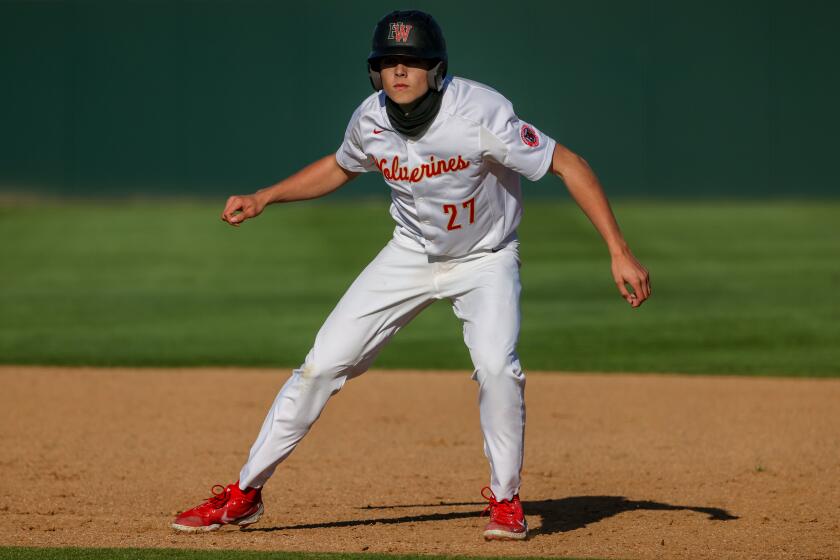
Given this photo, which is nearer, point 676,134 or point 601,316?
point 601,316

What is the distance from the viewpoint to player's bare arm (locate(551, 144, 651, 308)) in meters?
4.50

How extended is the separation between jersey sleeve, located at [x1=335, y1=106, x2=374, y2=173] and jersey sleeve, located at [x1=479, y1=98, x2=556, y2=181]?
55 cm

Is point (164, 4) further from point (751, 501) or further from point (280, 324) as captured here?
point (751, 501)

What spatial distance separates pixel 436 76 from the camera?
4.64 metres

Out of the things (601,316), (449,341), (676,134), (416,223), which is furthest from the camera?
(676,134)

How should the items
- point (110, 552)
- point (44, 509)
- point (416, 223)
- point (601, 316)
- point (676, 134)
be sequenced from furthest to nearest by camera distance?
point (676, 134) < point (601, 316) < point (44, 509) < point (416, 223) < point (110, 552)

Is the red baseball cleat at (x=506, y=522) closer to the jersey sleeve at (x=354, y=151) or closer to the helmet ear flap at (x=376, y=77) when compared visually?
the jersey sleeve at (x=354, y=151)

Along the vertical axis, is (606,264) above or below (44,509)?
above

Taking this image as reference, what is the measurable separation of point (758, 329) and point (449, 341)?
9.15ft

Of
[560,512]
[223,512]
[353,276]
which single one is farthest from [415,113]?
[353,276]

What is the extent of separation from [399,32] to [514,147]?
607 millimetres

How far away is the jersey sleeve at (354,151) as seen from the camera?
4.90 m

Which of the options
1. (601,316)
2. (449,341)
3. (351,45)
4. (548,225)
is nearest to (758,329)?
(601,316)

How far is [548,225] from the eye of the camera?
17.8m
